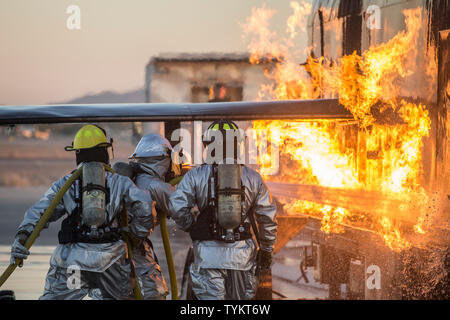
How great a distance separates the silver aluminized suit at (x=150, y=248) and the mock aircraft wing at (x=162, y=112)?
1228 millimetres

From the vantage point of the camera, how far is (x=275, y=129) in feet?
34.9

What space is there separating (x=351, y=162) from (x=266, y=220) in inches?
153

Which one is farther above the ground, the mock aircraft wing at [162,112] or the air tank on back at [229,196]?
the mock aircraft wing at [162,112]

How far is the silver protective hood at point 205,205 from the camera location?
16.8 feet

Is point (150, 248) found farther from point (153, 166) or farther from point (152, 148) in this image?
point (152, 148)

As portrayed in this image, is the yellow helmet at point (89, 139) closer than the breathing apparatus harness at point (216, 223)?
No

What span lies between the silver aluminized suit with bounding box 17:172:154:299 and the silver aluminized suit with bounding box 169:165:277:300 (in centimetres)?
30

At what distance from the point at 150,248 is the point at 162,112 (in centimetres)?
195

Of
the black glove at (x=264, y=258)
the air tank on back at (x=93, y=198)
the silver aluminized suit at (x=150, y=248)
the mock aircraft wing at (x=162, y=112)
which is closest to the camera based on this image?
the air tank on back at (x=93, y=198)

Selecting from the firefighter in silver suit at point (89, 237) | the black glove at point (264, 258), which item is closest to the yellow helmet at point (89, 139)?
the firefighter in silver suit at point (89, 237)

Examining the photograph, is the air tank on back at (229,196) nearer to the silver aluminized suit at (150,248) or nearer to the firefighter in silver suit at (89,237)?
the firefighter in silver suit at (89,237)

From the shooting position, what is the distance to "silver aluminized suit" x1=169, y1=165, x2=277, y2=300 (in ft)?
16.8
